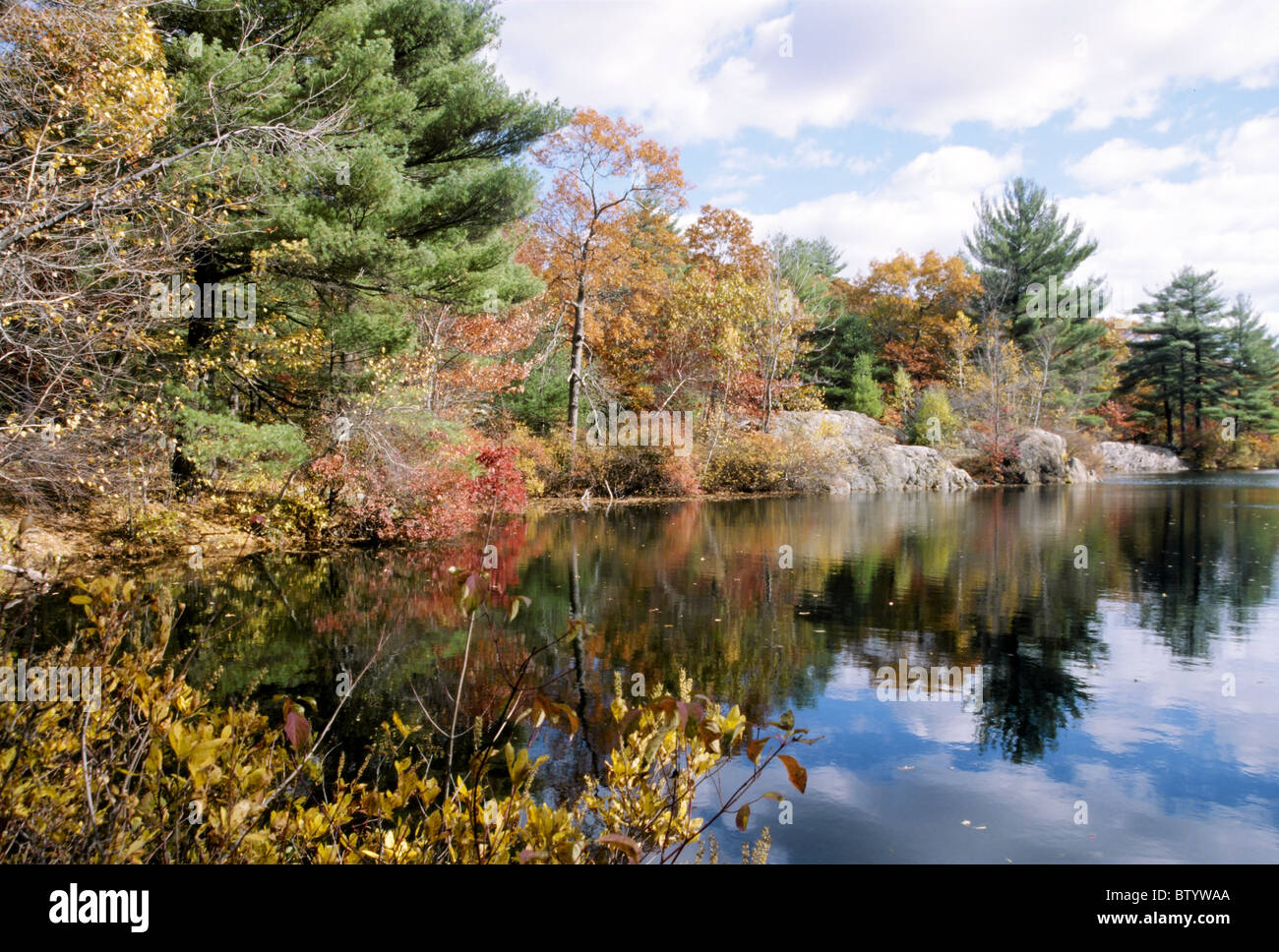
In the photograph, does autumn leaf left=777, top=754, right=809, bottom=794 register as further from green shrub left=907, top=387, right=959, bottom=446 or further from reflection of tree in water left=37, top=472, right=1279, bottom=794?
green shrub left=907, top=387, right=959, bottom=446

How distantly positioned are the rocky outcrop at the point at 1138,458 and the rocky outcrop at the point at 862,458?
14.8 m

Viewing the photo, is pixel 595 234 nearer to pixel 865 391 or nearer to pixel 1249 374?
pixel 865 391

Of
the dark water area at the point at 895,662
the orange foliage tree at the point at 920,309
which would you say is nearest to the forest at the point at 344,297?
the dark water area at the point at 895,662

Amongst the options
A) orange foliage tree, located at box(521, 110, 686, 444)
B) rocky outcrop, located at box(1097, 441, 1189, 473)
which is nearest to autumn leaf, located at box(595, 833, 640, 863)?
orange foliage tree, located at box(521, 110, 686, 444)

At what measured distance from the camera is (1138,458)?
40.8m

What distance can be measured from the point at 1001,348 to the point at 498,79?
2576cm

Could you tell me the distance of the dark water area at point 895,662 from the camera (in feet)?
13.8

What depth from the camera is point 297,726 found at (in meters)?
2.03

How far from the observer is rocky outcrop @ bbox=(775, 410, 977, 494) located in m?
26.5

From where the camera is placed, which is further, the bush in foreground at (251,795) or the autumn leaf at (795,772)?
the bush in foreground at (251,795)

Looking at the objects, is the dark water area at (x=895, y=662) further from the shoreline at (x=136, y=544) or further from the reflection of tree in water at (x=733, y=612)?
the shoreline at (x=136, y=544)
